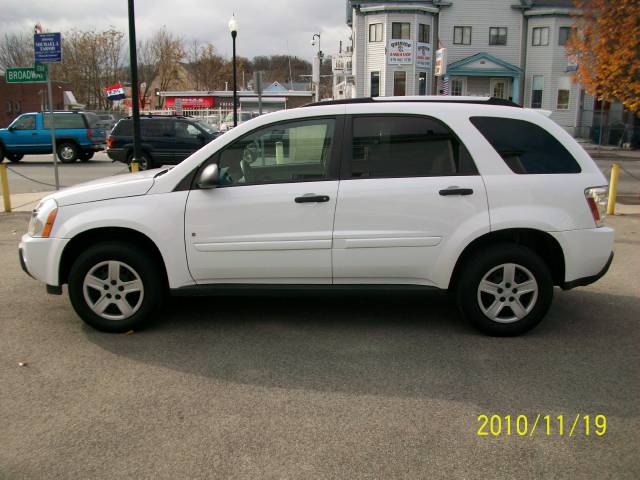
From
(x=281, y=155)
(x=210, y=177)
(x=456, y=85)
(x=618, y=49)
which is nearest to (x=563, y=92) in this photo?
(x=456, y=85)

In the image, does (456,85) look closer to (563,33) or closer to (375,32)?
(375,32)

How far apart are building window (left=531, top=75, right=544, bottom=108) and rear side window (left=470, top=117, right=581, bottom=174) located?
3803 centimetres

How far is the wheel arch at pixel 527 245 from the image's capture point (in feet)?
15.4

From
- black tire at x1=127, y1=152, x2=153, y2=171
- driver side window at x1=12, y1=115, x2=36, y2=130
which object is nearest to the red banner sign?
driver side window at x1=12, y1=115, x2=36, y2=130

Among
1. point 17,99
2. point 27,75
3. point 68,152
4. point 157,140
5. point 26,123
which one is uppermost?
point 17,99

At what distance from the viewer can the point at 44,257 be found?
4781 mm

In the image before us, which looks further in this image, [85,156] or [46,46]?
[85,156]

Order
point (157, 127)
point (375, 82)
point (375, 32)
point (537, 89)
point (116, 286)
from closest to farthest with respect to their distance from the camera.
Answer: point (116, 286), point (157, 127), point (537, 89), point (375, 32), point (375, 82)

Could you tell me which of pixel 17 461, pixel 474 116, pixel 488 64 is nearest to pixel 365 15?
pixel 488 64

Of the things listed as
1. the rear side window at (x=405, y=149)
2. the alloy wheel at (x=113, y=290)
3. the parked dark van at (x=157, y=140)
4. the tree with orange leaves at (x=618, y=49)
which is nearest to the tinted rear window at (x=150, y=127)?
the parked dark van at (x=157, y=140)

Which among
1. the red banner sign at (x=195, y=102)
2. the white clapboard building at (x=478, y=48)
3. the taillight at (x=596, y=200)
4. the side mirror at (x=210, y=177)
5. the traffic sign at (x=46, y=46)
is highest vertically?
the white clapboard building at (x=478, y=48)

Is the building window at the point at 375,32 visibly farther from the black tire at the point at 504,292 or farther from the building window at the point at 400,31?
the black tire at the point at 504,292

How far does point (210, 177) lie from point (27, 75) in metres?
9.85
